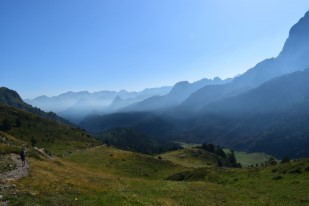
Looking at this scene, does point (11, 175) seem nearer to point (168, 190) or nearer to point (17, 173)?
point (17, 173)

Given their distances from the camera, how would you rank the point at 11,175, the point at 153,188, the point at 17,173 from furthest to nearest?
the point at 153,188
the point at 17,173
the point at 11,175

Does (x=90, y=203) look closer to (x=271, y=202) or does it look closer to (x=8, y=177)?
(x=8, y=177)

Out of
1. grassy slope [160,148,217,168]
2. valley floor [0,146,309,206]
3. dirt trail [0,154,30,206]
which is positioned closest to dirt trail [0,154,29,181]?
dirt trail [0,154,30,206]

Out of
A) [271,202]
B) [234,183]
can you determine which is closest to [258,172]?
[234,183]

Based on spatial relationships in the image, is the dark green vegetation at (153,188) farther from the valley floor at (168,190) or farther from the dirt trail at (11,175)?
the dirt trail at (11,175)

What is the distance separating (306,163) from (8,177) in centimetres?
4606

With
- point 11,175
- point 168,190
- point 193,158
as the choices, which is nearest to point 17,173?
point 11,175

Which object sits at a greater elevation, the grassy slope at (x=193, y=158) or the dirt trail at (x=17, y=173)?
the dirt trail at (x=17, y=173)

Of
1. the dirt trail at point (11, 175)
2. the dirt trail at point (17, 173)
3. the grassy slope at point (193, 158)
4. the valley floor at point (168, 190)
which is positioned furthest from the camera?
the grassy slope at point (193, 158)

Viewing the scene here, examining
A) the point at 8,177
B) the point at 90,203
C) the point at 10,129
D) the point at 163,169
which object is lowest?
the point at 163,169

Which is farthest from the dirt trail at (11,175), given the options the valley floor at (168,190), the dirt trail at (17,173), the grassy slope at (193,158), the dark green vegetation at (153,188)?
the grassy slope at (193,158)

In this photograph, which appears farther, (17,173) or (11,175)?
(17,173)

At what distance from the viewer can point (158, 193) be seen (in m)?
45.6

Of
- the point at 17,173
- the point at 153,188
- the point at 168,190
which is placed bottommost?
the point at 168,190
